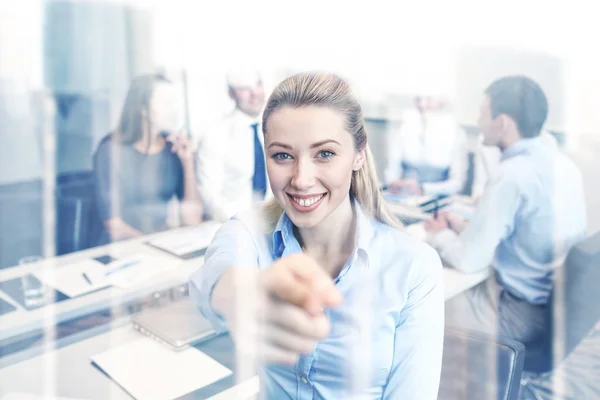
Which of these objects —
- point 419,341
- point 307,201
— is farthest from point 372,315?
point 307,201

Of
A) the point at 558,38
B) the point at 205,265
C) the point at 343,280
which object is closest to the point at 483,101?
the point at 558,38

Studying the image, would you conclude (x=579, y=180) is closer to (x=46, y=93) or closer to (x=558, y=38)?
(x=558, y=38)

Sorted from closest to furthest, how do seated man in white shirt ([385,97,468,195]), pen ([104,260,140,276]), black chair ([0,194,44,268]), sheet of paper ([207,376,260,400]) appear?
sheet of paper ([207,376,260,400])
pen ([104,260,140,276])
seated man in white shirt ([385,97,468,195])
black chair ([0,194,44,268])

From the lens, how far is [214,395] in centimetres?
80

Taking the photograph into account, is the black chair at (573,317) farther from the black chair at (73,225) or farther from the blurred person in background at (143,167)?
the black chair at (73,225)

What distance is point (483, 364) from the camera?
2.90 ft

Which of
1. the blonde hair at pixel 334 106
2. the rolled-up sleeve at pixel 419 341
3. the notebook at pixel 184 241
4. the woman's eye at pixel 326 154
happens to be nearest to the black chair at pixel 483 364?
the rolled-up sleeve at pixel 419 341

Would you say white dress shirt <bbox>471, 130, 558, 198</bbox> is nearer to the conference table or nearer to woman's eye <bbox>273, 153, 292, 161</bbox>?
the conference table

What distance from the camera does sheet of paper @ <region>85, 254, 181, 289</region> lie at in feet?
3.79

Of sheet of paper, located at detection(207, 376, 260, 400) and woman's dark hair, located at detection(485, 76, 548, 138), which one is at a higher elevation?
woman's dark hair, located at detection(485, 76, 548, 138)

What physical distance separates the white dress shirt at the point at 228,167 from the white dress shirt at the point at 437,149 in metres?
0.66

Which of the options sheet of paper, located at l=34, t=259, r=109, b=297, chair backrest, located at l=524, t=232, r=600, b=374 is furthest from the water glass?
chair backrest, located at l=524, t=232, r=600, b=374

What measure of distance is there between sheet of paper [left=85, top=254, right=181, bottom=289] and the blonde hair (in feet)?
1.79

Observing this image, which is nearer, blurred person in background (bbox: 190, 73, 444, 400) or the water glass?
blurred person in background (bbox: 190, 73, 444, 400)
